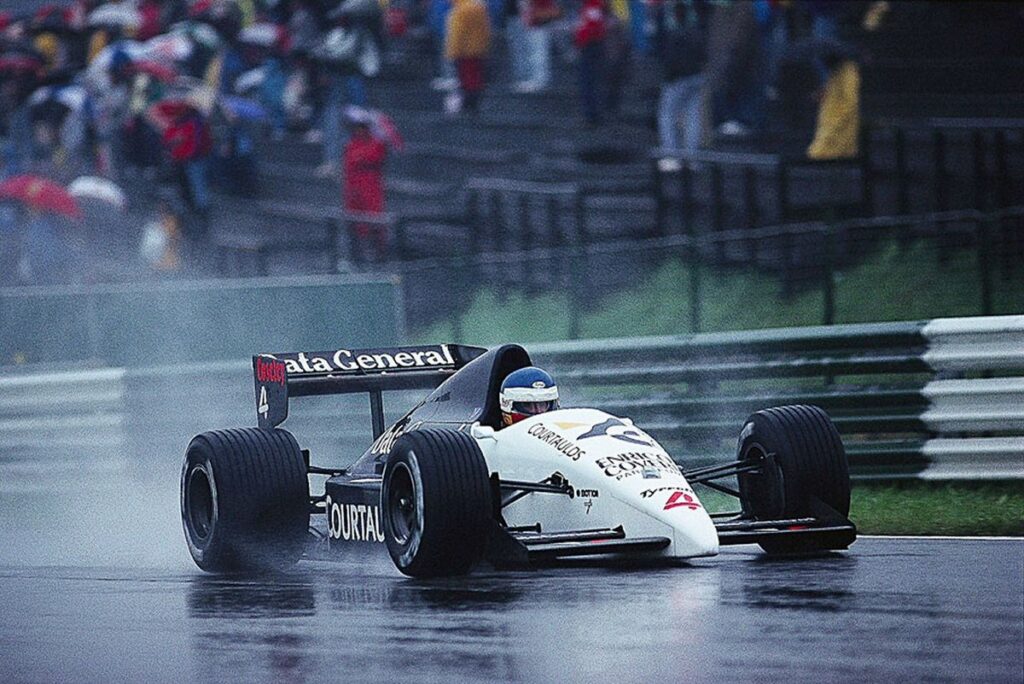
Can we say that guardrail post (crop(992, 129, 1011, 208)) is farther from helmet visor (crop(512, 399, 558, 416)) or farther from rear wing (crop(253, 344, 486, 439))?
helmet visor (crop(512, 399, 558, 416))

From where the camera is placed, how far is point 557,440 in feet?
32.8

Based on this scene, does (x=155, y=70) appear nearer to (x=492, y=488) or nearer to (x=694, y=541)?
(x=492, y=488)

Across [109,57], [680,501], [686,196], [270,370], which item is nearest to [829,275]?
[686,196]

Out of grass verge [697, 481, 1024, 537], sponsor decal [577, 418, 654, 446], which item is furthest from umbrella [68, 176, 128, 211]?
sponsor decal [577, 418, 654, 446]

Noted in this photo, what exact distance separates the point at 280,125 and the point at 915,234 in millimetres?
13259

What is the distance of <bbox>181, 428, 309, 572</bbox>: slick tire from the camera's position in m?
10.8

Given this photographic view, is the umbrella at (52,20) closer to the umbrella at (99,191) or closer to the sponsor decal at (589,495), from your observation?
the umbrella at (99,191)

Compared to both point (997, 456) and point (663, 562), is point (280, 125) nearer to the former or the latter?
point (997, 456)

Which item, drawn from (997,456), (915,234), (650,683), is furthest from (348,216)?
(650,683)

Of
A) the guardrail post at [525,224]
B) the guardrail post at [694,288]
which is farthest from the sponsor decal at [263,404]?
the guardrail post at [525,224]

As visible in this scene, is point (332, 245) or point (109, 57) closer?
point (332, 245)

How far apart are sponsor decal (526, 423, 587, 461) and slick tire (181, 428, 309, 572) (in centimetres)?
135

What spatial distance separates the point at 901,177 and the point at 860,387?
5.50 metres

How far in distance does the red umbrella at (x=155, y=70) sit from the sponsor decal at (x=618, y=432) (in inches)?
652
